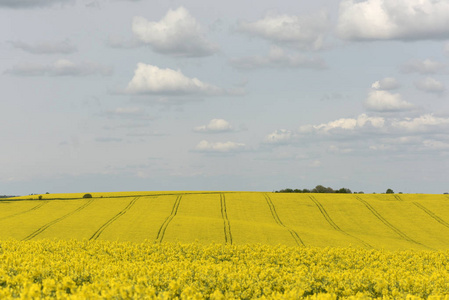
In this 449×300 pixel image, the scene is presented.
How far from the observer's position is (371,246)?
42.8 metres

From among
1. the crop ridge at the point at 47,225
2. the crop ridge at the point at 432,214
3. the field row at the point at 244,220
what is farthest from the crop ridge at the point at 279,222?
the crop ridge at the point at 47,225

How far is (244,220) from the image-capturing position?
57219 millimetres

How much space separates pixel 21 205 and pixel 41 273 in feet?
195

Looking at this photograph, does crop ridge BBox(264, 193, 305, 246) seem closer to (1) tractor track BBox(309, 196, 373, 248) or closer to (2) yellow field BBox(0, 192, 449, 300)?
(2) yellow field BBox(0, 192, 449, 300)

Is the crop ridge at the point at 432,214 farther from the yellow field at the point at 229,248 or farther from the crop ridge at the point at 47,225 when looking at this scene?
the crop ridge at the point at 47,225

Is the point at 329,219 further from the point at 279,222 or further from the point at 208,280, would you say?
the point at 208,280

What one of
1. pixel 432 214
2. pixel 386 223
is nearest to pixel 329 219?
pixel 386 223

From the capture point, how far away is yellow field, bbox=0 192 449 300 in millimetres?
16047

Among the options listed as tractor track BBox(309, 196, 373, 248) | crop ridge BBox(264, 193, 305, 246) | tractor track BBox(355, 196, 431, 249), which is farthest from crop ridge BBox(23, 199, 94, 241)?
tractor track BBox(355, 196, 431, 249)

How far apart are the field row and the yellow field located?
6.0 inches

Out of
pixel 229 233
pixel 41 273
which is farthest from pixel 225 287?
pixel 229 233

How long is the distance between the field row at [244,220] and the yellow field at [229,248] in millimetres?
153

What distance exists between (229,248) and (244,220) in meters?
26.4

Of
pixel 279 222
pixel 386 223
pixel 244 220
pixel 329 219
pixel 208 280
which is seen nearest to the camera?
pixel 208 280
